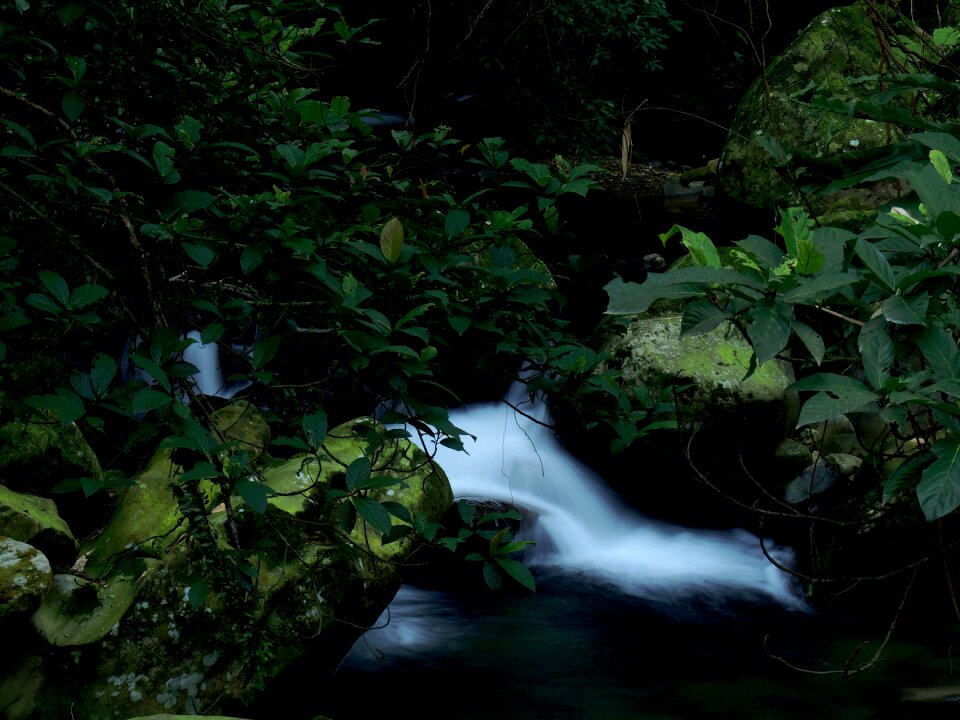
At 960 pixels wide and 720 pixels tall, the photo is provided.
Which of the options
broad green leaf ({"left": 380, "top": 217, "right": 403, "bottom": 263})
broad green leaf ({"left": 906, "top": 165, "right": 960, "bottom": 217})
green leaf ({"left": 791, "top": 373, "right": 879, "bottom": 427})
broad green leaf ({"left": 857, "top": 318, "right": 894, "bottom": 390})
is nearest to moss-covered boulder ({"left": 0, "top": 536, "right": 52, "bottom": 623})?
broad green leaf ({"left": 380, "top": 217, "right": 403, "bottom": 263})

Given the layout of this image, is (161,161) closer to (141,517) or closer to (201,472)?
(201,472)

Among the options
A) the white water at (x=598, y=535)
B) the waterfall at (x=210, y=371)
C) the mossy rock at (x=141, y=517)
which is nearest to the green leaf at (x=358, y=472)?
the mossy rock at (x=141, y=517)

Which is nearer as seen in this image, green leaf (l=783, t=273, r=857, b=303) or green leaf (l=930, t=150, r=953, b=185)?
green leaf (l=783, t=273, r=857, b=303)

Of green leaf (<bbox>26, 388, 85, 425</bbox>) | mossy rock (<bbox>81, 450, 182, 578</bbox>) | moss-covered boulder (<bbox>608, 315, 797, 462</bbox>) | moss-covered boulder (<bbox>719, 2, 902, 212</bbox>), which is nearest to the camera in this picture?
green leaf (<bbox>26, 388, 85, 425</bbox>)

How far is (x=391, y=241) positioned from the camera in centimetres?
206

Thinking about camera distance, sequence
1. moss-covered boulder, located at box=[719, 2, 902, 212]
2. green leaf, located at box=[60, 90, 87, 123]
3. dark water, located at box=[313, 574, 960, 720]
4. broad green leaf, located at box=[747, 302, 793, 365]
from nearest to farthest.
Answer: broad green leaf, located at box=[747, 302, 793, 365] → green leaf, located at box=[60, 90, 87, 123] → dark water, located at box=[313, 574, 960, 720] → moss-covered boulder, located at box=[719, 2, 902, 212]

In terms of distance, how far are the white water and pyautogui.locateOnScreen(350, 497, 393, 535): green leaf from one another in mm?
3124

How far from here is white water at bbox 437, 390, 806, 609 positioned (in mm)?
5605

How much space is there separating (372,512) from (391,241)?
0.68 metres

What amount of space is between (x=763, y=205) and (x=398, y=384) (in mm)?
7264

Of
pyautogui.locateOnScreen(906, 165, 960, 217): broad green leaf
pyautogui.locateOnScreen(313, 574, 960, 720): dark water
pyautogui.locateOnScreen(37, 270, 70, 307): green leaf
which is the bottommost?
pyautogui.locateOnScreen(313, 574, 960, 720): dark water

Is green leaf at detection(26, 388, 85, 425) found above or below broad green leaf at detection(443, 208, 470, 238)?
below

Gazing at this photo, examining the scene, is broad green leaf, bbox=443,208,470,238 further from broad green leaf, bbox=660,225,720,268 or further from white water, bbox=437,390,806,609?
white water, bbox=437,390,806,609

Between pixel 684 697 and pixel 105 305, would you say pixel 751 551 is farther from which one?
pixel 105 305
